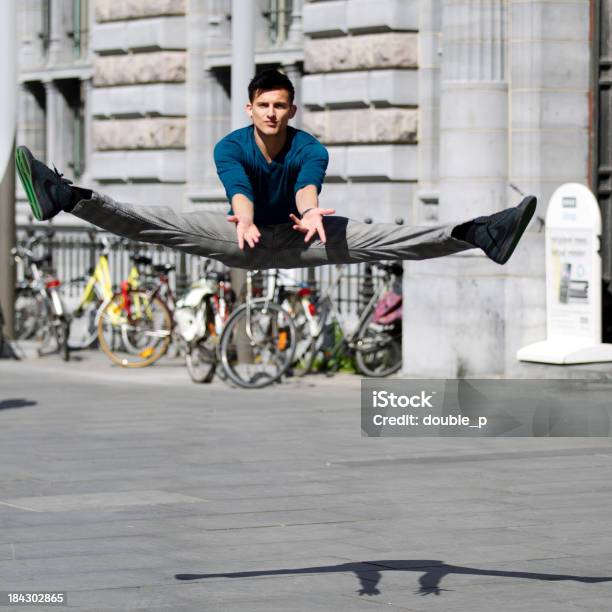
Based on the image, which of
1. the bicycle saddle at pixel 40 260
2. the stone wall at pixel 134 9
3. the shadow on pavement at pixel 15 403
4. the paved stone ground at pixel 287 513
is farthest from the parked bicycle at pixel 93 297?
the paved stone ground at pixel 287 513

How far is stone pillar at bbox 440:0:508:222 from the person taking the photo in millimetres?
15664

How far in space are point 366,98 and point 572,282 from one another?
3.55 meters

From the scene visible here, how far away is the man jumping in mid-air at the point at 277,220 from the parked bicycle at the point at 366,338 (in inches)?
355

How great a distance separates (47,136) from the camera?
23.7 meters

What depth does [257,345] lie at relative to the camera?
15.4m

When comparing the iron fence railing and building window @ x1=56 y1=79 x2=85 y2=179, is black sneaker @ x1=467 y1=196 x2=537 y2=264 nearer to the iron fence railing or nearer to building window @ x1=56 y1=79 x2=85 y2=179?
the iron fence railing

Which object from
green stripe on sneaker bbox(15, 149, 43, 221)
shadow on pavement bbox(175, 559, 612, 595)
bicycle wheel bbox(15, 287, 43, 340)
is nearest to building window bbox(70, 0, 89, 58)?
bicycle wheel bbox(15, 287, 43, 340)

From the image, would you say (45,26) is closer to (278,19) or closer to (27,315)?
(278,19)

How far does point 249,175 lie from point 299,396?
8012 millimetres

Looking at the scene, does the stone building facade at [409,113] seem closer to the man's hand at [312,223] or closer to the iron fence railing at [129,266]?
the iron fence railing at [129,266]

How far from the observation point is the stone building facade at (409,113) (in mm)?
15609

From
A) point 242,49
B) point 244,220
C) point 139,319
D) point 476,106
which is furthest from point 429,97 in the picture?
point 244,220

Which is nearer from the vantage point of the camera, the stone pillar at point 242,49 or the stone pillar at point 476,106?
the stone pillar at point 476,106

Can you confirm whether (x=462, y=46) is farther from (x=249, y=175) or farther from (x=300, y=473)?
(x=249, y=175)
